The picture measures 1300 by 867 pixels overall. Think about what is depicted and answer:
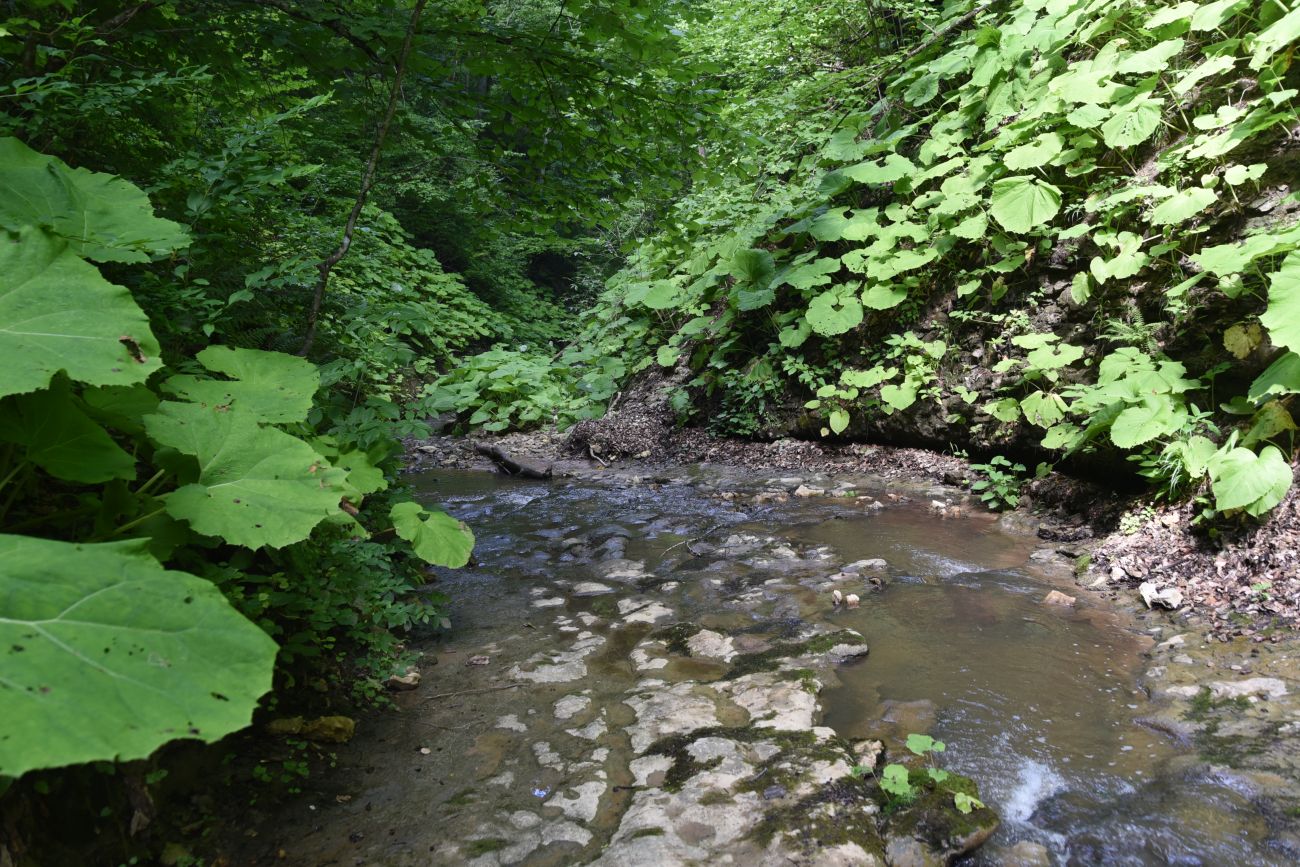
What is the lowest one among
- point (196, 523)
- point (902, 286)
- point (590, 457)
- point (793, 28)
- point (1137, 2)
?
point (590, 457)

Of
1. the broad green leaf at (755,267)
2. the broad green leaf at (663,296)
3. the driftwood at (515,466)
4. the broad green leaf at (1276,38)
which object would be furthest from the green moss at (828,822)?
the broad green leaf at (663,296)

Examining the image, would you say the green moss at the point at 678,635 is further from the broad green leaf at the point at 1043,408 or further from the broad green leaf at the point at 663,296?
the broad green leaf at the point at 663,296

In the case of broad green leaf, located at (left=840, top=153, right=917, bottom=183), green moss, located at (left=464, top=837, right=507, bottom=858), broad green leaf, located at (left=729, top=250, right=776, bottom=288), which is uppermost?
broad green leaf, located at (left=840, top=153, right=917, bottom=183)

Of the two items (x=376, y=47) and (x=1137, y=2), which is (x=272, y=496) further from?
(x=1137, y=2)

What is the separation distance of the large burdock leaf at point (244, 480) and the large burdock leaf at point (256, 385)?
0.08m

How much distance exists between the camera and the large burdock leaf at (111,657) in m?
0.69

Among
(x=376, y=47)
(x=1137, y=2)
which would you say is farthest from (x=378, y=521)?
(x=1137, y=2)

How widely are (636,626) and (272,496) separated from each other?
1.99m

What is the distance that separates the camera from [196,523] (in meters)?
1.31

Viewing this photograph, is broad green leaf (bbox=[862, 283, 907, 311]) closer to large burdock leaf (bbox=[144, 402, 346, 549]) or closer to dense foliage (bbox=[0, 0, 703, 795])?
dense foliage (bbox=[0, 0, 703, 795])

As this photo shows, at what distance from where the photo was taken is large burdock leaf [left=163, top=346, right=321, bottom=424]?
163cm

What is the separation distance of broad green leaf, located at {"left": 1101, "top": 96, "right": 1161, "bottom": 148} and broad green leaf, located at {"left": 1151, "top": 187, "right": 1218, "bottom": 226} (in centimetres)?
49

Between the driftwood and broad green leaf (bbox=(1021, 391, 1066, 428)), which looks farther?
the driftwood

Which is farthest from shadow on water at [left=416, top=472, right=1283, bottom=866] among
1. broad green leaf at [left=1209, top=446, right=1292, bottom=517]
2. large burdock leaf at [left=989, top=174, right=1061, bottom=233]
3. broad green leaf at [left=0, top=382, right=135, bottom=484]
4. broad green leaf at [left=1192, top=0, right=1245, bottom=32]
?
broad green leaf at [left=1192, top=0, right=1245, bottom=32]
